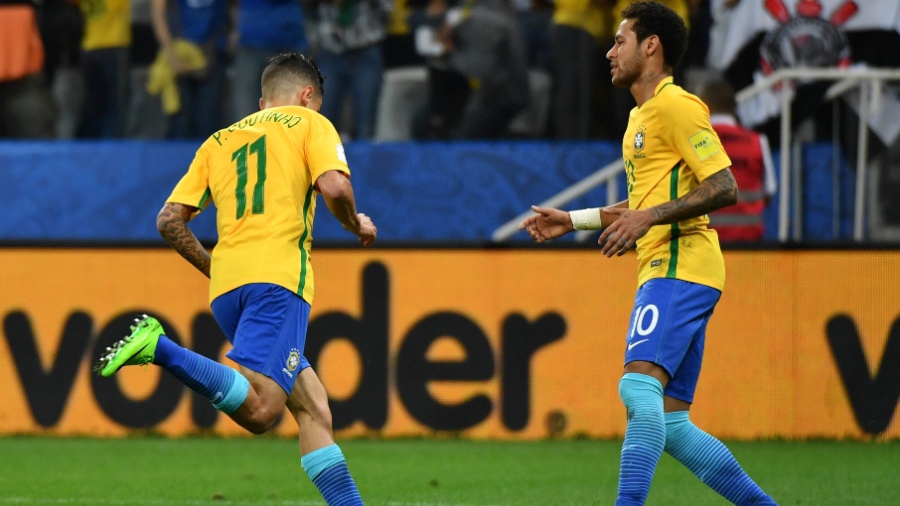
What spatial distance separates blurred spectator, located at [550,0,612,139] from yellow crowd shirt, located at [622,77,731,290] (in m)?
6.00

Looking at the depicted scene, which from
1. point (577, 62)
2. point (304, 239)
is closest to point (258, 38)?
point (577, 62)

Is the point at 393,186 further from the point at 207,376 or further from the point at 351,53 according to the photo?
the point at 207,376

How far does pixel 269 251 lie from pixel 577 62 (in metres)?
6.58

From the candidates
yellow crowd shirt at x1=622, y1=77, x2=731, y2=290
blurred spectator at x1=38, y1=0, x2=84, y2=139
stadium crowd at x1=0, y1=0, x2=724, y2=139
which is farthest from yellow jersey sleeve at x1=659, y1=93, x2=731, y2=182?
blurred spectator at x1=38, y1=0, x2=84, y2=139

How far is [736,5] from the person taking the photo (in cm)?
1212

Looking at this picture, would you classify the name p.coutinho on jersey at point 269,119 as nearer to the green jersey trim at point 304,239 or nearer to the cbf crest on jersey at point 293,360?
the green jersey trim at point 304,239

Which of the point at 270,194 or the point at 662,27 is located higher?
the point at 662,27

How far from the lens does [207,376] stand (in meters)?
5.54

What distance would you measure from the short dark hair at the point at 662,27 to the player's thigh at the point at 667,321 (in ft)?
3.09

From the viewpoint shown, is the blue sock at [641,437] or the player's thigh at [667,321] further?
the player's thigh at [667,321]

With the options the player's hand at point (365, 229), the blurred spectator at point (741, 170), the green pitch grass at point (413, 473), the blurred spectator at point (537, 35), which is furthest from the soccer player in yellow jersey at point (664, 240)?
the blurred spectator at point (537, 35)

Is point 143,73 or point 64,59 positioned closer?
point 143,73

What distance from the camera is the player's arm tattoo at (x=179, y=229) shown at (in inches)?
235

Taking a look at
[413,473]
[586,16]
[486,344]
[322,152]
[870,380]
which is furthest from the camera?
[586,16]
